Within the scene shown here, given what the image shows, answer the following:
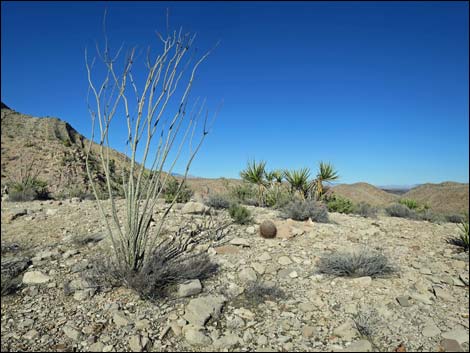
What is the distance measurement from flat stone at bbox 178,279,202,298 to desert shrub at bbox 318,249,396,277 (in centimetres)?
180

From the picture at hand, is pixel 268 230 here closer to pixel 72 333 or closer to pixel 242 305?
pixel 242 305

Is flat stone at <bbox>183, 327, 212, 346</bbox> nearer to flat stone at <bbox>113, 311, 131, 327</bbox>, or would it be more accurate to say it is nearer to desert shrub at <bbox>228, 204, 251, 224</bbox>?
flat stone at <bbox>113, 311, 131, 327</bbox>

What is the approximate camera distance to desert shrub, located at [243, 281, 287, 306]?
354cm

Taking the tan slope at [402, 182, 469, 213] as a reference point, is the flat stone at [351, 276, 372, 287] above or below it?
below

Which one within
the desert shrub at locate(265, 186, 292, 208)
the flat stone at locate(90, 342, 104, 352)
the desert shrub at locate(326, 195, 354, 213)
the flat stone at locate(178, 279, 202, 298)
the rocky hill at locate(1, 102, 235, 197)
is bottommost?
the flat stone at locate(90, 342, 104, 352)

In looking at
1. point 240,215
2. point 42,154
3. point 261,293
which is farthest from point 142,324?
point 42,154

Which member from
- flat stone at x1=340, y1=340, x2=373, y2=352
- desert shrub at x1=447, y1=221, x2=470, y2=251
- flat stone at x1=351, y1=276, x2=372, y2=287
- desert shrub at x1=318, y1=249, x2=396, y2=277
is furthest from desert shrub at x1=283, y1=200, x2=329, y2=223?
flat stone at x1=340, y1=340, x2=373, y2=352

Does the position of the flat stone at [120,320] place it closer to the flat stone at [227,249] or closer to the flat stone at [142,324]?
the flat stone at [142,324]

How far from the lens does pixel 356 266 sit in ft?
14.0

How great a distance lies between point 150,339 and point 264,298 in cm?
138

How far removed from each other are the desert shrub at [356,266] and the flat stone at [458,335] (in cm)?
122

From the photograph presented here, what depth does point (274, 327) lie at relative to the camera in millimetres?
3053

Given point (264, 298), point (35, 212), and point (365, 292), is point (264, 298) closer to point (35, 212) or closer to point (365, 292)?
point (365, 292)

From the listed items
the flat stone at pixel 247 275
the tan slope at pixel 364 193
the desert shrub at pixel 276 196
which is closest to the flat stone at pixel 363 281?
the flat stone at pixel 247 275
